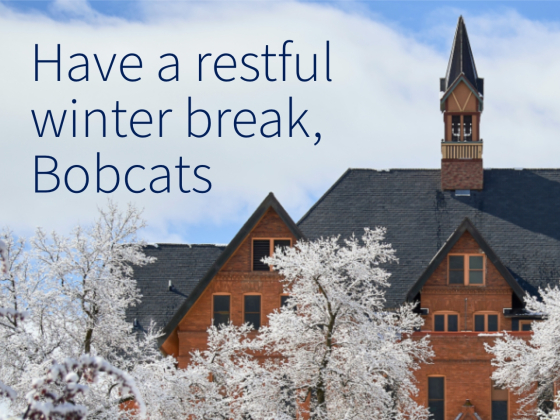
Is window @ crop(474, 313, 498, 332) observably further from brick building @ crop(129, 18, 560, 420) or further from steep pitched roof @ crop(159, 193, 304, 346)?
steep pitched roof @ crop(159, 193, 304, 346)

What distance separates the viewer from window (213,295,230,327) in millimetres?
35625

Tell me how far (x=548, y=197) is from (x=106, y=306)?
75.8 feet

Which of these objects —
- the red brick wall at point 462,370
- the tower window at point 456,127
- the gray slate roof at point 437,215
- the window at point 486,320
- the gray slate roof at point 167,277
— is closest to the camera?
the red brick wall at point 462,370

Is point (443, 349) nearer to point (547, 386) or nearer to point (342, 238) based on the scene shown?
point (547, 386)

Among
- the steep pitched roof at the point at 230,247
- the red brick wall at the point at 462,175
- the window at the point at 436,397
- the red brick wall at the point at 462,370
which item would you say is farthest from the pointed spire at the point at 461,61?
the window at the point at 436,397

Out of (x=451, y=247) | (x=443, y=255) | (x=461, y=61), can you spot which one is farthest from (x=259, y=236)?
(x=461, y=61)

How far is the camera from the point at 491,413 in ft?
116

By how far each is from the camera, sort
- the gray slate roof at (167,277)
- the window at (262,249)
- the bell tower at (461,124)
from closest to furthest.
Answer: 1. the window at (262,249)
2. the gray slate roof at (167,277)
3. the bell tower at (461,124)

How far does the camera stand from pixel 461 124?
140 ft

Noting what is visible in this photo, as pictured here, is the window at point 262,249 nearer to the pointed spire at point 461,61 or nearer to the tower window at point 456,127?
the tower window at point 456,127

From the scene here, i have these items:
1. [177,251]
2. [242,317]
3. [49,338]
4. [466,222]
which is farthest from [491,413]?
[49,338]

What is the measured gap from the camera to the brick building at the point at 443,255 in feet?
116

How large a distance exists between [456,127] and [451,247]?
29.2ft

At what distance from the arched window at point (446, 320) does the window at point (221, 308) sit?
8.32 m
